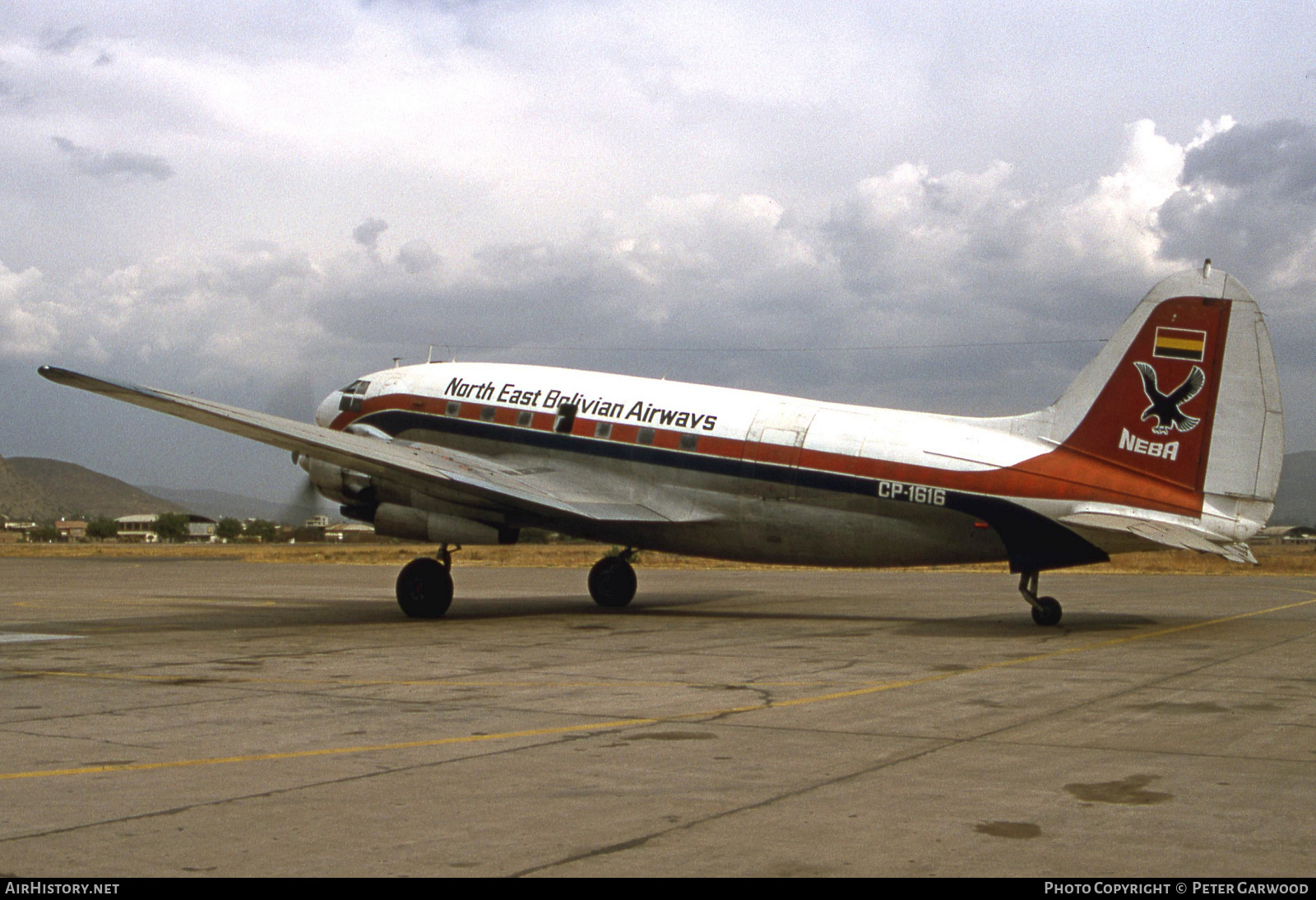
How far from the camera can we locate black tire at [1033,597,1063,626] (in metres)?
19.8

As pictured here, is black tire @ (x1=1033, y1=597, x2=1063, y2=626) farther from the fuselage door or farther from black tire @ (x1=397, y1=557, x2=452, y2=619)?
black tire @ (x1=397, y1=557, x2=452, y2=619)

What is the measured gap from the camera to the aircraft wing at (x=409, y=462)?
19047 mm

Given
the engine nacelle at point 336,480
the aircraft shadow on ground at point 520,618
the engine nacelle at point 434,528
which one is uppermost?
the engine nacelle at point 336,480

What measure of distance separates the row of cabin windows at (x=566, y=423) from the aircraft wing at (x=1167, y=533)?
282 inches

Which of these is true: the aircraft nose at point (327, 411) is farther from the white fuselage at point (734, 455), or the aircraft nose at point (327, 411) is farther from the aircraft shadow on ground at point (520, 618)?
the aircraft shadow on ground at point (520, 618)

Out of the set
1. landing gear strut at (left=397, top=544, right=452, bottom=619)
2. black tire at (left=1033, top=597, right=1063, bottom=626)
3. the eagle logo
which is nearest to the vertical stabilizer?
the eagle logo

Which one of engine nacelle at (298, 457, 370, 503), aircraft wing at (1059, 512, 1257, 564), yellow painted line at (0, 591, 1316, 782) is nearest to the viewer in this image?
yellow painted line at (0, 591, 1316, 782)

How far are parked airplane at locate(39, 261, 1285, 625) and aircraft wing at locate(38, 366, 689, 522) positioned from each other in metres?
0.05

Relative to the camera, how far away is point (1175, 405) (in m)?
18.6

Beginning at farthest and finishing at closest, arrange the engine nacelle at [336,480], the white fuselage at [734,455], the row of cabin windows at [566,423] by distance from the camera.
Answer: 1. the engine nacelle at [336,480]
2. the row of cabin windows at [566,423]
3. the white fuselage at [734,455]

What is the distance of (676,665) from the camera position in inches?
586

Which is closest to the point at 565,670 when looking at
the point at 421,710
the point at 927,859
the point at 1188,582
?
the point at 421,710

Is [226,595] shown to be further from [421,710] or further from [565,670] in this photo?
[421,710]

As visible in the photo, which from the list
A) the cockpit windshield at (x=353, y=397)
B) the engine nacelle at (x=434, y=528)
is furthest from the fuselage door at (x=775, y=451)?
the cockpit windshield at (x=353, y=397)
